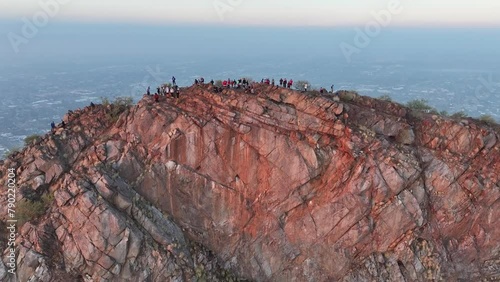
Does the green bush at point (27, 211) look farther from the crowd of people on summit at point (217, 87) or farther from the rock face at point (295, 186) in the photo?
the crowd of people on summit at point (217, 87)

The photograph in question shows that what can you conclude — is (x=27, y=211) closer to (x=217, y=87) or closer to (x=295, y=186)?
(x=217, y=87)

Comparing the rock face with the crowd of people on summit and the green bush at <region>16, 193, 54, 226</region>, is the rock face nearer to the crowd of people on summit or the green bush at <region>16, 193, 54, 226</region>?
the crowd of people on summit

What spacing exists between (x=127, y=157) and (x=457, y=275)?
99.2 ft

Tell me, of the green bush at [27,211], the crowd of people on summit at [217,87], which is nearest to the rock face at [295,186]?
the crowd of people on summit at [217,87]

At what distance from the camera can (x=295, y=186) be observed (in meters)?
30.0

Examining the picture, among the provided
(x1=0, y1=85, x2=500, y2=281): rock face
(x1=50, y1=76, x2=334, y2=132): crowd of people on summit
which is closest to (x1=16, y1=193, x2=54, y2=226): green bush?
(x1=0, y1=85, x2=500, y2=281): rock face

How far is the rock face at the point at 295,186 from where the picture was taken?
2953 centimetres

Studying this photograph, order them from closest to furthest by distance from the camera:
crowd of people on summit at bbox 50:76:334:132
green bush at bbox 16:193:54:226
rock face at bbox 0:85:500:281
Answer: green bush at bbox 16:193:54:226
rock face at bbox 0:85:500:281
crowd of people on summit at bbox 50:76:334:132

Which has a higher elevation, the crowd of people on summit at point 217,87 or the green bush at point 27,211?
the crowd of people on summit at point 217,87

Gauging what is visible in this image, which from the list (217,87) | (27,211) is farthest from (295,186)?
(27,211)

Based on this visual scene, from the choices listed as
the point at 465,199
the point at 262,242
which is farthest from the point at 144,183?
the point at 465,199

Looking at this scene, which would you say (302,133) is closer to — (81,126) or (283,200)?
(283,200)

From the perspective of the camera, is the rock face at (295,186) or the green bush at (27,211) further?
the rock face at (295,186)

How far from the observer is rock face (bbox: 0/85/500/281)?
29531mm
